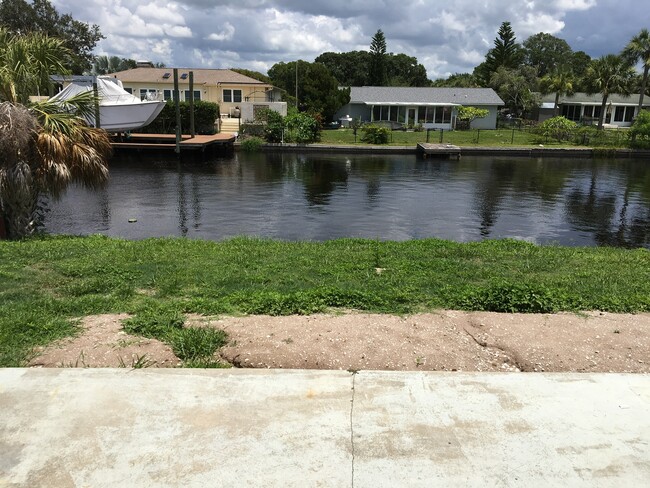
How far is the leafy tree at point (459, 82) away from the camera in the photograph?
72.3m

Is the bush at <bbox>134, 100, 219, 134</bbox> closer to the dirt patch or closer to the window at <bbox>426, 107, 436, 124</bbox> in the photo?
the window at <bbox>426, 107, 436, 124</bbox>

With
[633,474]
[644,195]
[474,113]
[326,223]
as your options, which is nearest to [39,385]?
[633,474]

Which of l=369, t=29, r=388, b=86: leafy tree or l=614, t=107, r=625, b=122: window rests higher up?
l=369, t=29, r=388, b=86: leafy tree

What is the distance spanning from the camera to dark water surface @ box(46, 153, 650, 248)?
16.1 meters

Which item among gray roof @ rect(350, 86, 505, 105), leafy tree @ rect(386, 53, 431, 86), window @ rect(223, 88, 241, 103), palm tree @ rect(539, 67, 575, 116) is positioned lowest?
window @ rect(223, 88, 241, 103)

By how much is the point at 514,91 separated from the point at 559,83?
24.0 ft

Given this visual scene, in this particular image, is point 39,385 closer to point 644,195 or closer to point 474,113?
point 644,195

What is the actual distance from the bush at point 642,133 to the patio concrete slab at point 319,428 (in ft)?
152

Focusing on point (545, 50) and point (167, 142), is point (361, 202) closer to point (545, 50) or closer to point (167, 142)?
point (167, 142)

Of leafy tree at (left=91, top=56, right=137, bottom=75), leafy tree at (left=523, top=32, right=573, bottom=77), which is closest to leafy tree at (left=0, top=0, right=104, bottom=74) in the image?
leafy tree at (left=91, top=56, right=137, bottom=75)

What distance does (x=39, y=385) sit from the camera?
4012 mm

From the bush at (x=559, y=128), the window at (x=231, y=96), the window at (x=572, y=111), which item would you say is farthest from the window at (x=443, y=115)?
the window at (x=231, y=96)

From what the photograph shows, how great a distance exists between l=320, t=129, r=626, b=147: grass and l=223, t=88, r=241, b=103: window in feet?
27.1

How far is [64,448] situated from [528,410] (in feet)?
9.68
